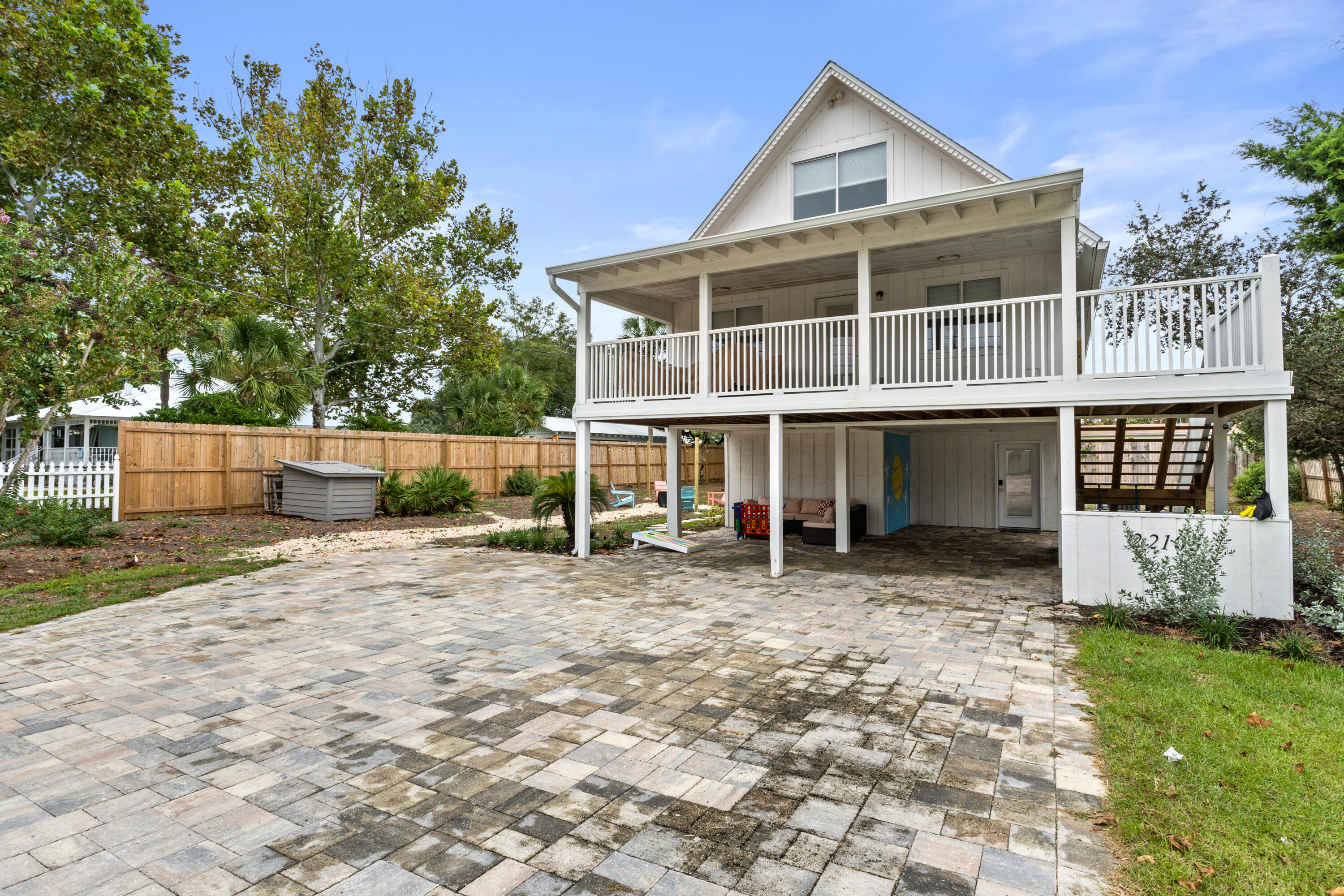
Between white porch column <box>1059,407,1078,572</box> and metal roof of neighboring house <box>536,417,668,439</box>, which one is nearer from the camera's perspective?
white porch column <box>1059,407,1078,572</box>

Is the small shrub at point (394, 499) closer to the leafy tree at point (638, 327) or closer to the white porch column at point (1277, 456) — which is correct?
the leafy tree at point (638, 327)

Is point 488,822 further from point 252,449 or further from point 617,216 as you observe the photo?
point 617,216

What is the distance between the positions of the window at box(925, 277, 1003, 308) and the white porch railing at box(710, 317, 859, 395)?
7.25 feet

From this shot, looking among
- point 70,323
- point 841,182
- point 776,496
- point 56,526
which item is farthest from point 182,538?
point 841,182

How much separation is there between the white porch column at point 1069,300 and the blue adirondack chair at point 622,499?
560 inches

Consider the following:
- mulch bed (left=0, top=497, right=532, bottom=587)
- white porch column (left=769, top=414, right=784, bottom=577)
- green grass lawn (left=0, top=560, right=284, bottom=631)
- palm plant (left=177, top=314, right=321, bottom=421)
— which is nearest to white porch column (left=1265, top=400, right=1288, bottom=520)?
white porch column (left=769, top=414, right=784, bottom=577)

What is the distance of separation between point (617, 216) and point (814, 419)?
33.9m

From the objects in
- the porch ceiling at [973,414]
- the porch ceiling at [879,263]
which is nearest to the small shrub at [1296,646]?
the porch ceiling at [973,414]

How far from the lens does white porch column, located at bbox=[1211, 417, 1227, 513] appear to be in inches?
359

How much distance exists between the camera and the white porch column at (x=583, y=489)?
1082cm

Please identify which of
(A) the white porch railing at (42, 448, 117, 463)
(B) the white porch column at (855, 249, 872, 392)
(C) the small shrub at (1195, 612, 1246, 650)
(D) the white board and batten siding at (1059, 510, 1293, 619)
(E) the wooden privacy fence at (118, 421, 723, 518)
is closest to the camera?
(C) the small shrub at (1195, 612, 1246, 650)

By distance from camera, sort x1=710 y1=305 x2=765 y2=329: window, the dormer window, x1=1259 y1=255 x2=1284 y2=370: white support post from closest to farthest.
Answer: x1=1259 y1=255 x2=1284 y2=370: white support post < the dormer window < x1=710 y1=305 x2=765 y2=329: window

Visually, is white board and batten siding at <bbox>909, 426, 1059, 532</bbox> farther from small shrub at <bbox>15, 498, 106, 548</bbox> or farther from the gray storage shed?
small shrub at <bbox>15, 498, 106, 548</bbox>

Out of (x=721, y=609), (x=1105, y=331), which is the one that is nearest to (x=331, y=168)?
(x=721, y=609)
